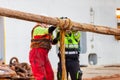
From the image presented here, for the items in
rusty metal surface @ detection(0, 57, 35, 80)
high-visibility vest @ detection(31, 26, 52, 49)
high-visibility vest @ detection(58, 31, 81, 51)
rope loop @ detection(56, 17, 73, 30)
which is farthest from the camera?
high-visibility vest @ detection(58, 31, 81, 51)

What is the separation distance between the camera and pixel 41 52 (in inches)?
248

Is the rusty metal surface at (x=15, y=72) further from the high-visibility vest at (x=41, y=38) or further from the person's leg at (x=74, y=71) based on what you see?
the person's leg at (x=74, y=71)

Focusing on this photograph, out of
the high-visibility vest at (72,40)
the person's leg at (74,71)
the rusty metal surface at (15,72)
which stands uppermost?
the high-visibility vest at (72,40)

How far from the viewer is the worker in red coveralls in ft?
20.3

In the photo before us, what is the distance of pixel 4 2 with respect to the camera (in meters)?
12.5

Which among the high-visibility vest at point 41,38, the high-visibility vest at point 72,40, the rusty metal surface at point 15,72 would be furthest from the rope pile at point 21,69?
the high-visibility vest at point 72,40

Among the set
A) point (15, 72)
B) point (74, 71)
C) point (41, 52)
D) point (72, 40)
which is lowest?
point (74, 71)

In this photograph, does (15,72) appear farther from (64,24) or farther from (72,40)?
(72,40)

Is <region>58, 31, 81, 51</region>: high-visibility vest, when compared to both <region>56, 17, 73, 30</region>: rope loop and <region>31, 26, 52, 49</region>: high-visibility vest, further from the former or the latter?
<region>56, 17, 73, 30</region>: rope loop

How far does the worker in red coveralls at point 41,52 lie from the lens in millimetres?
6191

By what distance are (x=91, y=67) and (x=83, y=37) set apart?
1.12 meters

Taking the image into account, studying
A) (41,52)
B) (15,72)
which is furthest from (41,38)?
(15,72)

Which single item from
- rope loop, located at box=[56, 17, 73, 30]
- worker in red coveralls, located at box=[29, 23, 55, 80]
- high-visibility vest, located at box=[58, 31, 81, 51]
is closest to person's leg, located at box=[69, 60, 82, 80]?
high-visibility vest, located at box=[58, 31, 81, 51]

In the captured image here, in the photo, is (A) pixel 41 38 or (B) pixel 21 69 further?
(A) pixel 41 38
